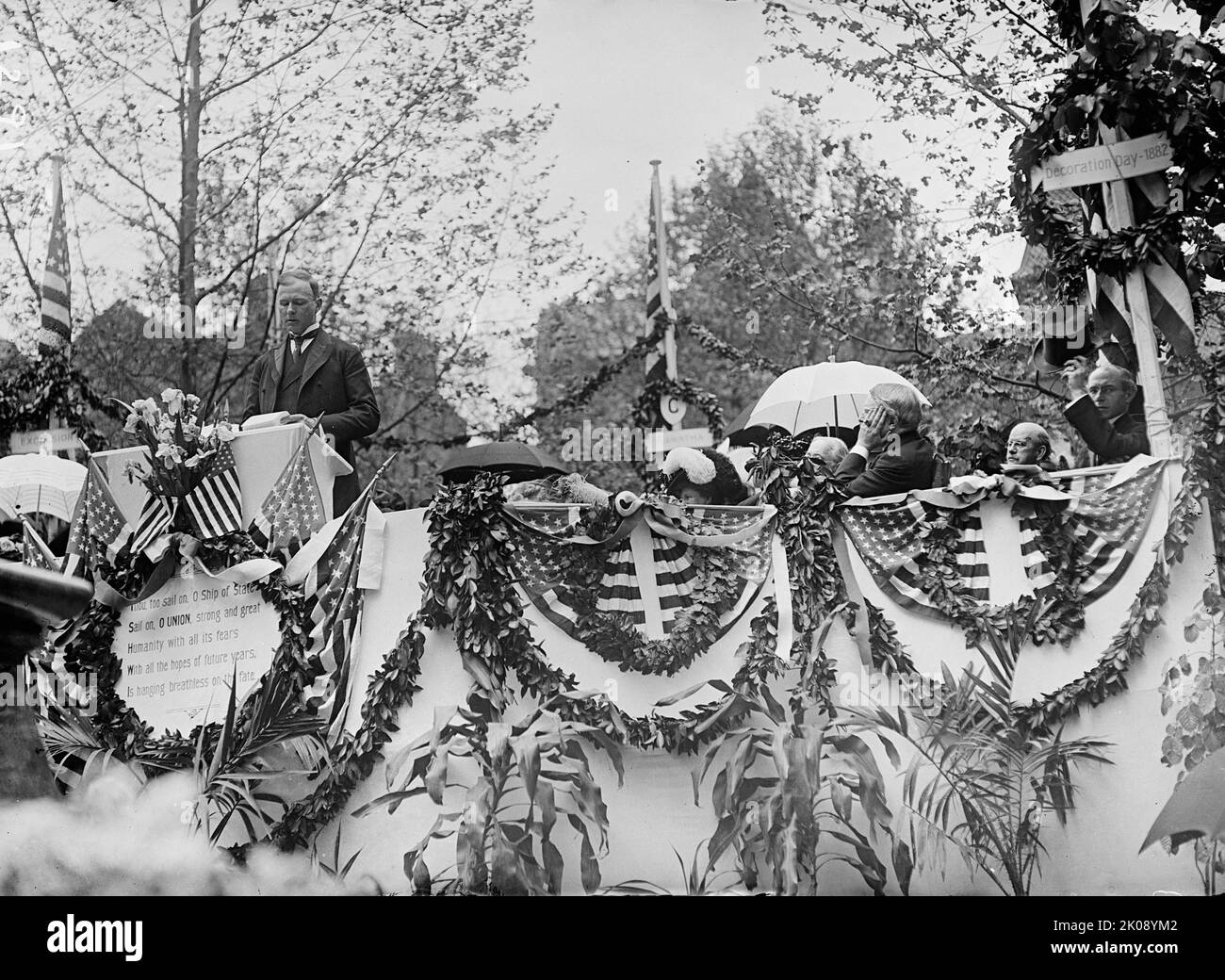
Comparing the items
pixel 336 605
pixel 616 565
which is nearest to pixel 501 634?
pixel 616 565

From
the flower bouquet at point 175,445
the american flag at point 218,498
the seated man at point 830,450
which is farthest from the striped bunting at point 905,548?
the flower bouquet at point 175,445

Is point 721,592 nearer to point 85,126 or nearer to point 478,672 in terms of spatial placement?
point 478,672

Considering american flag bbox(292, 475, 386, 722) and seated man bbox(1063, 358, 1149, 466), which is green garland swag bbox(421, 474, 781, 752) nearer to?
american flag bbox(292, 475, 386, 722)

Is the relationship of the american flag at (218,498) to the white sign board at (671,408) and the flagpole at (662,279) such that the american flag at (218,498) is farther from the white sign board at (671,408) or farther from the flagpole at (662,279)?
the white sign board at (671,408)

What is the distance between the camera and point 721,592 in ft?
18.9

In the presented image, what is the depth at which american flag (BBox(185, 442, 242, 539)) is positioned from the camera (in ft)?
20.8

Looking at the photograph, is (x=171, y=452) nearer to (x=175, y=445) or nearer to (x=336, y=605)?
(x=175, y=445)

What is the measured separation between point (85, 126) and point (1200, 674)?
10.1 meters

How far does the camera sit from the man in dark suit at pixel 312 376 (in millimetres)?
6793

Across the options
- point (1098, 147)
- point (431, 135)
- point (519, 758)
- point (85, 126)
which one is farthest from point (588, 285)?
point (519, 758)

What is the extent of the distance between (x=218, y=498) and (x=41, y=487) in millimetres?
1717

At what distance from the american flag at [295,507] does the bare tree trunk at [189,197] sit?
6.45 metres

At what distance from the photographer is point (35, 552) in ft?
22.7

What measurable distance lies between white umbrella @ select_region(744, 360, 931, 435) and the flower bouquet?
3653 mm
